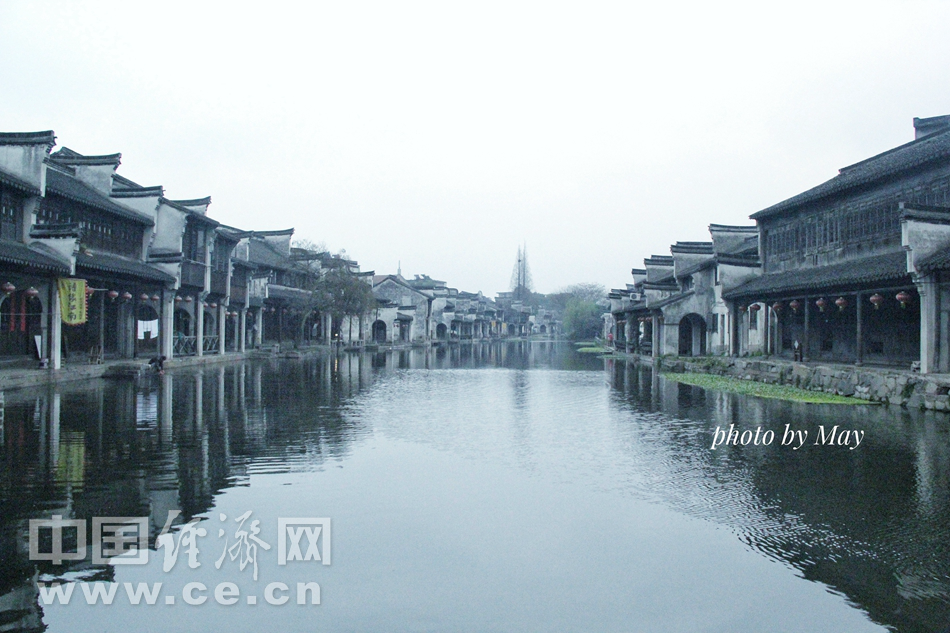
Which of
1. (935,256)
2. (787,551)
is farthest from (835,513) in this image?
(935,256)

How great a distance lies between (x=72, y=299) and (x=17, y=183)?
418 centimetres

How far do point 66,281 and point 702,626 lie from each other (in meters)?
25.1

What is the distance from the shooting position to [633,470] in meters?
11.6

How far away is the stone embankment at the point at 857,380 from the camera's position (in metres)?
18.5

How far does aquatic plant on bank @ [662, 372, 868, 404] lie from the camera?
Result: 2120 cm

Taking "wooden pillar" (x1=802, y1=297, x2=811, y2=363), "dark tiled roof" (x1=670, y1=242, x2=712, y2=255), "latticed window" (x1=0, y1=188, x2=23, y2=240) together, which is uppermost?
"dark tiled roof" (x1=670, y1=242, x2=712, y2=255)

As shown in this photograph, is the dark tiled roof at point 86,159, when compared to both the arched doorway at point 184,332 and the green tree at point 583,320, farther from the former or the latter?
the green tree at point 583,320

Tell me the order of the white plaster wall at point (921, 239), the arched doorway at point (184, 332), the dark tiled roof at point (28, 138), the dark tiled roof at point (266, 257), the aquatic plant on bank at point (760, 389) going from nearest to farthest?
the white plaster wall at point (921, 239), the aquatic plant on bank at point (760, 389), the dark tiled roof at point (28, 138), the arched doorway at point (184, 332), the dark tiled roof at point (266, 257)

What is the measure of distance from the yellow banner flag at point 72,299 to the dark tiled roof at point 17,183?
3121 mm

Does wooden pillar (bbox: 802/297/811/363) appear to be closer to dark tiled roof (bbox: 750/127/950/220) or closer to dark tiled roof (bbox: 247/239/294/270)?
dark tiled roof (bbox: 750/127/950/220)

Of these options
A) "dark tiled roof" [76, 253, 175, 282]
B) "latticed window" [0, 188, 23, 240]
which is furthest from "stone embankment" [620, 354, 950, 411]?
"latticed window" [0, 188, 23, 240]

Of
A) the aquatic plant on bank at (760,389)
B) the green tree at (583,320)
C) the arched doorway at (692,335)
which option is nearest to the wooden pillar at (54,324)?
the aquatic plant on bank at (760,389)

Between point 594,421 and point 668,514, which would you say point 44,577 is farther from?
point 594,421

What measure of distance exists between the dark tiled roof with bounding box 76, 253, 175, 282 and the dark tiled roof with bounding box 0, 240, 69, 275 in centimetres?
148
